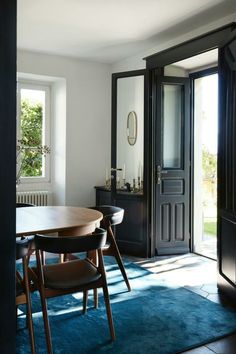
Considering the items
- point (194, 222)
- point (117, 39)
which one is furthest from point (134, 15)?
Result: point (194, 222)

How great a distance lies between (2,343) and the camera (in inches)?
46.3

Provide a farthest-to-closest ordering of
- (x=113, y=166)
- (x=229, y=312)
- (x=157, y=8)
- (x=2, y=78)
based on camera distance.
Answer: (x=113, y=166) < (x=157, y=8) < (x=229, y=312) < (x=2, y=78)

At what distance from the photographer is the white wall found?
5.52 meters

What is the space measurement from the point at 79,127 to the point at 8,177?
4.52m

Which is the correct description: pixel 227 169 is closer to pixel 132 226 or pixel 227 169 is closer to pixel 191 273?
pixel 191 273

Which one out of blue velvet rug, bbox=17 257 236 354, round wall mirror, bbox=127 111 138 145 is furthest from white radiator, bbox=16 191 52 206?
blue velvet rug, bbox=17 257 236 354

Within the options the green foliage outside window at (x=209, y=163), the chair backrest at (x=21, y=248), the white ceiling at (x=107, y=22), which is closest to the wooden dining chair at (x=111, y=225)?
the chair backrest at (x=21, y=248)

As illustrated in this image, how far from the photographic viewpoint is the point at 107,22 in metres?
4.05

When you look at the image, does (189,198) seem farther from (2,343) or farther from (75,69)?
(2,343)

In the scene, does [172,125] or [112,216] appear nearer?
[112,216]

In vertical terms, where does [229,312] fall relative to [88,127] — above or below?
below

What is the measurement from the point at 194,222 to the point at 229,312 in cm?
217

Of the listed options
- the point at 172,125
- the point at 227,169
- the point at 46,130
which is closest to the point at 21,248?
the point at 227,169

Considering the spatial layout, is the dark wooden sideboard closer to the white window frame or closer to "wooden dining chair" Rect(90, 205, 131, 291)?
"wooden dining chair" Rect(90, 205, 131, 291)
